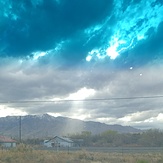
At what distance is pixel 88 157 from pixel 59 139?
54153 millimetres

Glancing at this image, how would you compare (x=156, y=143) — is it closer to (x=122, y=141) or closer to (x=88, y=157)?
(x=122, y=141)

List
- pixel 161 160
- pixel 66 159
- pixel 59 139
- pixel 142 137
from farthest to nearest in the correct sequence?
pixel 59 139 < pixel 142 137 < pixel 66 159 < pixel 161 160

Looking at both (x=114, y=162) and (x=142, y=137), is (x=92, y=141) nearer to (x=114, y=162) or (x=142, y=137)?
(x=142, y=137)

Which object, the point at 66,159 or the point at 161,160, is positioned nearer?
the point at 161,160

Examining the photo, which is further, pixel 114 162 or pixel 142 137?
pixel 142 137

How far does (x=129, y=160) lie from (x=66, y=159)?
23.1 ft

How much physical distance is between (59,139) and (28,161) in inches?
2314

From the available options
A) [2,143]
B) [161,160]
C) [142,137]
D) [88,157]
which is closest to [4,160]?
[88,157]

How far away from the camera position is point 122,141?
289 feet

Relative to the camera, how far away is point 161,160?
114 ft

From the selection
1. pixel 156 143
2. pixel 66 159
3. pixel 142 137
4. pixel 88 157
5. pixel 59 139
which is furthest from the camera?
pixel 59 139

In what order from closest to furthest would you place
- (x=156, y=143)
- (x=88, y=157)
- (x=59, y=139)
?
(x=88, y=157)
(x=156, y=143)
(x=59, y=139)

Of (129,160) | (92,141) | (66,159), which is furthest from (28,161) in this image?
(92,141)

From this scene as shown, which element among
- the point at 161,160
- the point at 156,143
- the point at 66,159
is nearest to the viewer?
the point at 161,160
